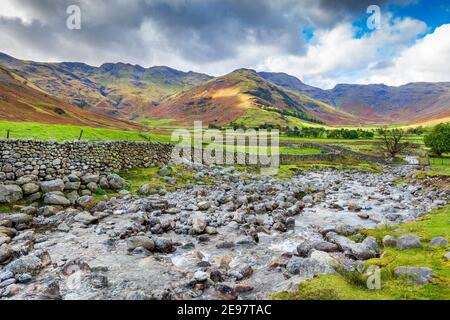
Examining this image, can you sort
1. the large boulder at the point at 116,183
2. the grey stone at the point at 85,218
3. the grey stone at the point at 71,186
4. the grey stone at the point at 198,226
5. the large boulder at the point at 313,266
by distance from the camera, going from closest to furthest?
1. the large boulder at the point at 313,266
2. the grey stone at the point at 198,226
3. the grey stone at the point at 85,218
4. the grey stone at the point at 71,186
5. the large boulder at the point at 116,183

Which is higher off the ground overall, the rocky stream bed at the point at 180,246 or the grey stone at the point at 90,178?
the grey stone at the point at 90,178

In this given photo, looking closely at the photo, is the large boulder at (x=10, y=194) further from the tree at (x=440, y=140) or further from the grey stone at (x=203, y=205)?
the tree at (x=440, y=140)

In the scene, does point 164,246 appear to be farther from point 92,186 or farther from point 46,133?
point 46,133

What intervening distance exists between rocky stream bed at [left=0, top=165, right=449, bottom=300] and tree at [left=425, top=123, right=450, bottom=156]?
60.2 meters

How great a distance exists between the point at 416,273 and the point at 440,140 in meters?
78.9

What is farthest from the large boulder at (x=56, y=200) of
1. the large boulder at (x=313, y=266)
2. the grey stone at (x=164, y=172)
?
the large boulder at (x=313, y=266)

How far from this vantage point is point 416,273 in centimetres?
917

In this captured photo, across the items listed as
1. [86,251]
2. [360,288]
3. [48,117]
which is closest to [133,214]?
[86,251]

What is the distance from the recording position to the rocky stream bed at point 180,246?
981 cm

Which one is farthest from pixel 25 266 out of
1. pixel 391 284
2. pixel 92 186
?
pixel 391 284

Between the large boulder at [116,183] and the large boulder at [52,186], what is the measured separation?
3.69 metres
